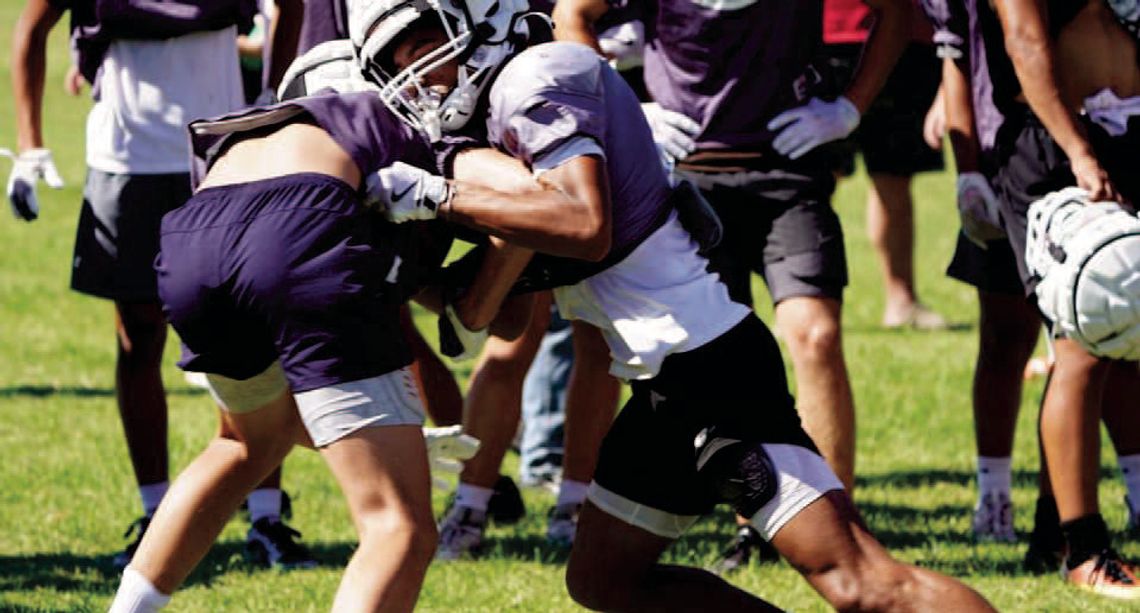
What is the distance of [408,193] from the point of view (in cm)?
401

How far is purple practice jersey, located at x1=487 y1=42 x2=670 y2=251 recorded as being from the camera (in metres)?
4.01

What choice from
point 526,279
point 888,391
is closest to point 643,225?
point 526,279

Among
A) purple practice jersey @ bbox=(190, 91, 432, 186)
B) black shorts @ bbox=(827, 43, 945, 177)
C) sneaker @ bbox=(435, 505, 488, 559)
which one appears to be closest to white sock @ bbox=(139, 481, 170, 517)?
sneaker @ bbox=(435, 505, 488, 559)

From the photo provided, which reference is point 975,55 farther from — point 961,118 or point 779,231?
point 779,231

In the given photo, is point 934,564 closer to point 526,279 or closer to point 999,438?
point 999,438

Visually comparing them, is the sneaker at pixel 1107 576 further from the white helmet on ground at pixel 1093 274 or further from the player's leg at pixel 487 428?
the player's leg at pixel 487 428

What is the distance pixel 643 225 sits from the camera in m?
4.23

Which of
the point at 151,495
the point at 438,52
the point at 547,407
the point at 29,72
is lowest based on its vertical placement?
the point at 547,407

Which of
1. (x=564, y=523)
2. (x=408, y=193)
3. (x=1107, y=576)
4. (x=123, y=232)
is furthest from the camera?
(x=564, y=523)

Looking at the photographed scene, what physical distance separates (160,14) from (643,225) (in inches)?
96.0

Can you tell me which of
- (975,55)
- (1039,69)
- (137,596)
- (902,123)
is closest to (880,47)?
(975,55)

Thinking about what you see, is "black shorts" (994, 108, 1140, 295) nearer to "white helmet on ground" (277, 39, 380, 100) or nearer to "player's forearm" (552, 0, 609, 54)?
"player's forearm" (552, 0, 609, 54)

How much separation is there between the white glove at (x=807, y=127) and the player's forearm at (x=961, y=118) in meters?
0.31

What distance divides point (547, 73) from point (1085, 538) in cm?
238
